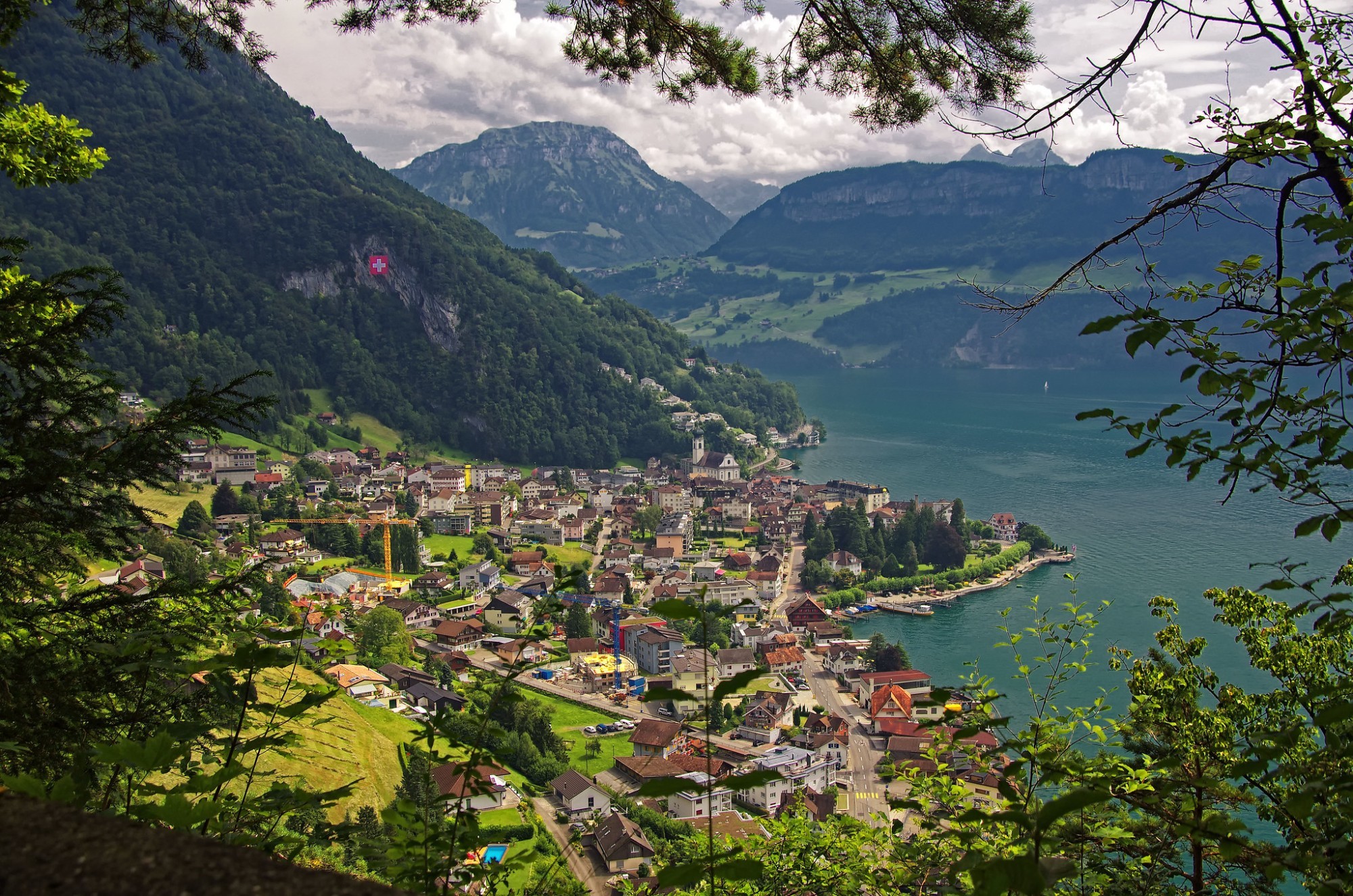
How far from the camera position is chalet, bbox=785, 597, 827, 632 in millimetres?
24141

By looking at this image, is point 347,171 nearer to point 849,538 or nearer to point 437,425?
point 437,425

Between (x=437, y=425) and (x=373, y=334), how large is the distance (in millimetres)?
10032

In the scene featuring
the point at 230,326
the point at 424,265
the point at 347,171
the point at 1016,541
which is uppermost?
the point at 347,171

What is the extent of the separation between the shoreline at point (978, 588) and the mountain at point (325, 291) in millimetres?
27921

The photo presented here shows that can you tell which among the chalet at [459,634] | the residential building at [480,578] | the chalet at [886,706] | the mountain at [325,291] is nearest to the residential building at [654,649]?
the chalet at [459,634]

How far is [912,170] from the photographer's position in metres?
171

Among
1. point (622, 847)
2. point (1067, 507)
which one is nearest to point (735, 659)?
point (622, 847)

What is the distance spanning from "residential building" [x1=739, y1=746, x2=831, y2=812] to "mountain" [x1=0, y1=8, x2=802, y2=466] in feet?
126

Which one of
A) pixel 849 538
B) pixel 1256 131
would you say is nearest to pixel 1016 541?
pixel 849 538

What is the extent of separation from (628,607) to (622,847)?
1560 cm

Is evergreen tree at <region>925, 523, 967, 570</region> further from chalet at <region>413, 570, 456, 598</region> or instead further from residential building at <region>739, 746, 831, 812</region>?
chalet at <region>413, 570, 456, 598</region>

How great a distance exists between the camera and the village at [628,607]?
22.3 feet

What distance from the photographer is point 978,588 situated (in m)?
26.5

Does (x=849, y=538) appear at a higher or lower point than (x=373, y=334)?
lower
